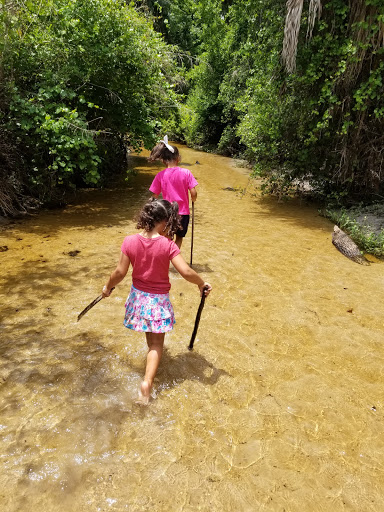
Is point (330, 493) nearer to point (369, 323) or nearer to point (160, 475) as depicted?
point (160, 475)

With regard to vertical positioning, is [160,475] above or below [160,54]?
below

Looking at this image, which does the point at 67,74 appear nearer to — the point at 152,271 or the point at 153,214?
the point at 153,214

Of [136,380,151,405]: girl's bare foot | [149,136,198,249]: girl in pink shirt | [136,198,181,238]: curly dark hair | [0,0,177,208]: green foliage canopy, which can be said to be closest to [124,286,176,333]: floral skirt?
[136,380,151,405]: girl's bare foot

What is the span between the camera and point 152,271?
2621mm

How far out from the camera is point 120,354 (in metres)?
3.26

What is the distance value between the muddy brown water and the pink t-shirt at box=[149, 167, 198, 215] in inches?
50.5

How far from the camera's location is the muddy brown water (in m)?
2.11

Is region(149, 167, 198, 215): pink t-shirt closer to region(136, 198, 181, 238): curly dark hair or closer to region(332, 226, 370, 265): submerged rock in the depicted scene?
region(136, 198, 181, 238): curly dark hair

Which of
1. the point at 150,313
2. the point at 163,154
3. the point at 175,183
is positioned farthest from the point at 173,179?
the point at 150,313

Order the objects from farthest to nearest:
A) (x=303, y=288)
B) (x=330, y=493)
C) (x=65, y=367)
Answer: (x=303, y=288) → (x=65, y=367) → (x=330, y=493)

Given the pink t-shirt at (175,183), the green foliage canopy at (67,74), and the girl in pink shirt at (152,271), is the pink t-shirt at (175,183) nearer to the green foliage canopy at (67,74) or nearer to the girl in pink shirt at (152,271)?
the girl in pink shirt at (152,271)

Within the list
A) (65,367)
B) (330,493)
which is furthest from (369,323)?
(65,367)

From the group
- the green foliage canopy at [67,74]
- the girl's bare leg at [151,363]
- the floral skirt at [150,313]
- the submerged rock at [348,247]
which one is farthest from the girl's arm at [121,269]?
the submerged rock at [348,247]

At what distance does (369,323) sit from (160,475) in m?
3.12
